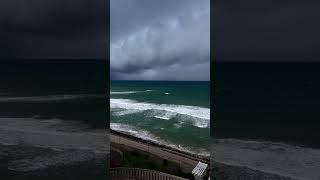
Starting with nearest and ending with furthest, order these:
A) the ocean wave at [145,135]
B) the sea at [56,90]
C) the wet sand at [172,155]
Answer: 1. the sea at [56,90]
2. the wet sand at [172,155]
3. the ocean wave at [145,135]

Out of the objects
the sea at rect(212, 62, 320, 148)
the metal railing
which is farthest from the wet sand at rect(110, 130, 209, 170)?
the sea at rect(212, 62, 320, 148)

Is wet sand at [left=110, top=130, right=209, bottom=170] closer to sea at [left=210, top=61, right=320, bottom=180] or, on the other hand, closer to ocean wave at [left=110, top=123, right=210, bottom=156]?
ocean wave at [left=110, top=123, right=210, bottom=156]

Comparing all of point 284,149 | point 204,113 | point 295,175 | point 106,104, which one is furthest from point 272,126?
point 204,113

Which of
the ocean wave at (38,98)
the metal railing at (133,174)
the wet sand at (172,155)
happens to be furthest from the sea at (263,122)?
the wet sand at (172,155)

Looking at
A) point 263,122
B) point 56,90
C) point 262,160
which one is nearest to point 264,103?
point 263,122

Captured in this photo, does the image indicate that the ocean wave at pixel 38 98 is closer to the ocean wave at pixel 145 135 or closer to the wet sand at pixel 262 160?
the wet sand at pixel 262 160

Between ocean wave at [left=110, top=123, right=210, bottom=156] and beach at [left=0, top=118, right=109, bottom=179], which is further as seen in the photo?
ocean wave at [left=110, top=123, right=210, bottom=156]

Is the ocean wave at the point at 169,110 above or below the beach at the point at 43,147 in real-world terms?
below

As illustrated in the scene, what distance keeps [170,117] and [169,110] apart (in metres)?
2.64

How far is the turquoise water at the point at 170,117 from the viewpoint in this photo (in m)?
15.5

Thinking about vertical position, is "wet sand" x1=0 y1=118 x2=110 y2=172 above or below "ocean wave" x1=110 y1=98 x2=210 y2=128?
above

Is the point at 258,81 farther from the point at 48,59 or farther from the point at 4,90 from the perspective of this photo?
the point at 4,90

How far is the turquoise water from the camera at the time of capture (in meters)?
15.5

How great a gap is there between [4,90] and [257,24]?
2.13 m
